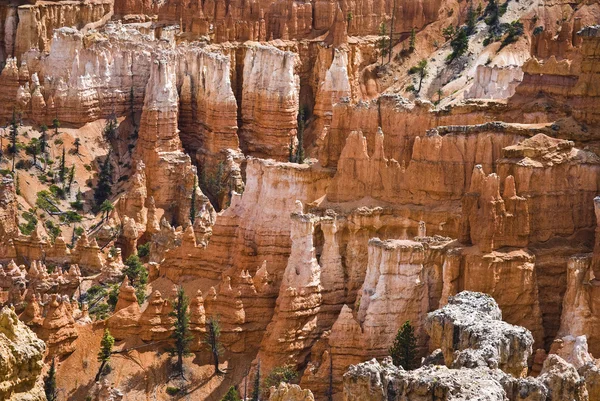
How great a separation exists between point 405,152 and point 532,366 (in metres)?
15.0

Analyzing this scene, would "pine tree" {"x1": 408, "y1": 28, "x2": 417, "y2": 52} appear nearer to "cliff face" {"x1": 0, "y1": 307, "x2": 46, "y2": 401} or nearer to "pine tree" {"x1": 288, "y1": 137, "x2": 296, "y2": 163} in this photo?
"pine tree" {"x1": 288, "y1": 137, "x2": 296, "y2": 163}

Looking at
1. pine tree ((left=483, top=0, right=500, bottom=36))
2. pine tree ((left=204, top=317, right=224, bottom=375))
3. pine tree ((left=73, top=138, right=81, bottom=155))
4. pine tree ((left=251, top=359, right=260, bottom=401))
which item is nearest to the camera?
pine tree ((left=251, top=359, right=260, bottom=401))

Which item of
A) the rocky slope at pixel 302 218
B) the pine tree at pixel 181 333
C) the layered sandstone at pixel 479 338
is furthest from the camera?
the pine tree at pixel 181 333

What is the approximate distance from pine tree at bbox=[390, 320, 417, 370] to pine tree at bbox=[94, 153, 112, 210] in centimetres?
3781

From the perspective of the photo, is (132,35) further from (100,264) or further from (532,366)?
(532,366)

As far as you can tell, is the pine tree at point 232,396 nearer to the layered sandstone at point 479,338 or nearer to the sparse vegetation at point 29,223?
the layered sandstone at point 479,338

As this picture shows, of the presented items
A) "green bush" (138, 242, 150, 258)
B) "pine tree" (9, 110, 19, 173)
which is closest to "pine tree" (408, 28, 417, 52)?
"pine tree" (9, 110, 19, 173)

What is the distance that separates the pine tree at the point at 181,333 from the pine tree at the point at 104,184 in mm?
25975

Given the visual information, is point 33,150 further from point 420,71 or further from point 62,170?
point 420,71

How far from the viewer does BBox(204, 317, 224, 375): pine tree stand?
2682 inches

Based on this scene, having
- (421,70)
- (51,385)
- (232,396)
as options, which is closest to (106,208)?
(421,70)

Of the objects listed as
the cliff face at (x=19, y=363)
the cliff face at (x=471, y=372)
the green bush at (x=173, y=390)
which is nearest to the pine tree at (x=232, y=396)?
the green bush at (x=173, y=390)

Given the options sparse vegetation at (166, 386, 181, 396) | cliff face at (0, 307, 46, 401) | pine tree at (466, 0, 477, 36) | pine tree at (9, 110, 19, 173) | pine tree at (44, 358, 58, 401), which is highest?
cliff face at (0, 307, 46, 401)

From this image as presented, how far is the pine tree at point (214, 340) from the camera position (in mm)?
68125
